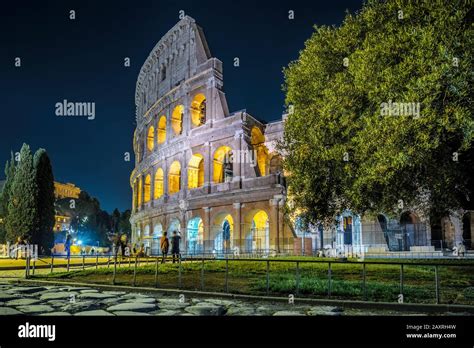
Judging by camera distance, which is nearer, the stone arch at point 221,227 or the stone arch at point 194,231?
the stone arch at point 221,227

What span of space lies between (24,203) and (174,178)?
45.3 feet

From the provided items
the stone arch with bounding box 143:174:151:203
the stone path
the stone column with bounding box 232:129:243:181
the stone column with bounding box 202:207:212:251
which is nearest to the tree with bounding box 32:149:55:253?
the stone column with bounding box 202:207:212:251

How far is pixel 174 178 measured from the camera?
133ft

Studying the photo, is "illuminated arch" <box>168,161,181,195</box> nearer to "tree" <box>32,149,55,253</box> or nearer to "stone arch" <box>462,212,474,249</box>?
"tree" <box>32,149,55,253</box>

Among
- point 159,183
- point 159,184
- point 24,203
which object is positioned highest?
point 159,183

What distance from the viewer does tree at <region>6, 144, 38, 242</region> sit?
31.7 metres

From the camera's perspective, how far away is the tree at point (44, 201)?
32.1m

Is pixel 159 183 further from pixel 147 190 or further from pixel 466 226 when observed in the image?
pixel 466 226

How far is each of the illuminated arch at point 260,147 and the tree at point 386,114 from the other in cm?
1902

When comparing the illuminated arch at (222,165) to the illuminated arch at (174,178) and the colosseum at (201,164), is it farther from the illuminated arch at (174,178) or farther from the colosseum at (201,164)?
the illuminated arch at (174,178)

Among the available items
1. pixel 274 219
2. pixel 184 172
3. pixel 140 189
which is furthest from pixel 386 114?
pixel 140 189

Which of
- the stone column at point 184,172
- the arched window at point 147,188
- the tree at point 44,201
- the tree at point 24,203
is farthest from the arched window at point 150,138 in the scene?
the tree at point 24,203
